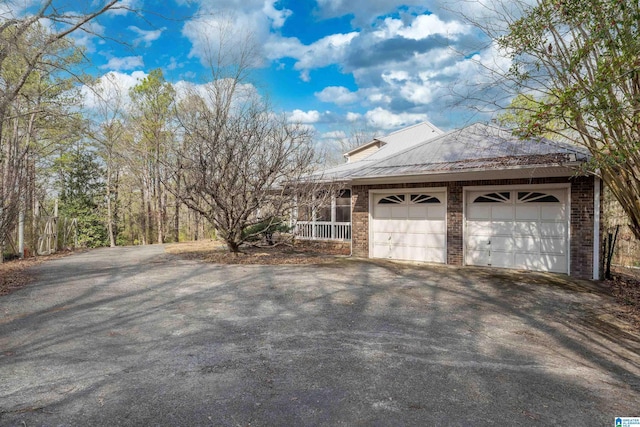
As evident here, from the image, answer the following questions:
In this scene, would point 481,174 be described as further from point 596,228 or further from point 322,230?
point 322,230

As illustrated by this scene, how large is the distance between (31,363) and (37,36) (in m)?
8.22

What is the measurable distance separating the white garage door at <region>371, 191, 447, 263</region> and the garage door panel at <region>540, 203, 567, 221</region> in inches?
99.7

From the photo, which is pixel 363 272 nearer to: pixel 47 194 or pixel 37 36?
pixel 37 36

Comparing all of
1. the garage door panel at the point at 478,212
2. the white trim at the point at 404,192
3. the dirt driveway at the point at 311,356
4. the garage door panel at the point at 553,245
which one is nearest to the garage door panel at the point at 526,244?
the garage door panel at the point at 553,245

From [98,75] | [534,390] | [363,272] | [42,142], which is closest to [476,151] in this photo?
[363,272]

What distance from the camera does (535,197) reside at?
9484 millimetres

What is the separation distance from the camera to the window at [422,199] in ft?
36.3

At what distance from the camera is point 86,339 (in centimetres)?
433

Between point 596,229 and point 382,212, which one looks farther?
point 382,212

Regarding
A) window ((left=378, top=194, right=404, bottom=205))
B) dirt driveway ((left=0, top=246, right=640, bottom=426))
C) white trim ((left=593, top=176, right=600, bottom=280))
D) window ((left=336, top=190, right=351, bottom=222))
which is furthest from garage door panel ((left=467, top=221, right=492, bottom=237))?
window ((left=336, top=190, right=351, bottom=222))

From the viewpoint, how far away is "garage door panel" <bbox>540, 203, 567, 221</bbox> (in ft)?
29.9

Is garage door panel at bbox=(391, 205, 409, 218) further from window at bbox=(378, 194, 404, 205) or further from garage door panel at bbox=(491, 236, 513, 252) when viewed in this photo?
garage door panel at bbox=(491, 236, 513, 252)

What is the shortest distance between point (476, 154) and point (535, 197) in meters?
1.92

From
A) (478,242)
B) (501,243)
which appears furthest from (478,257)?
(501,243)
